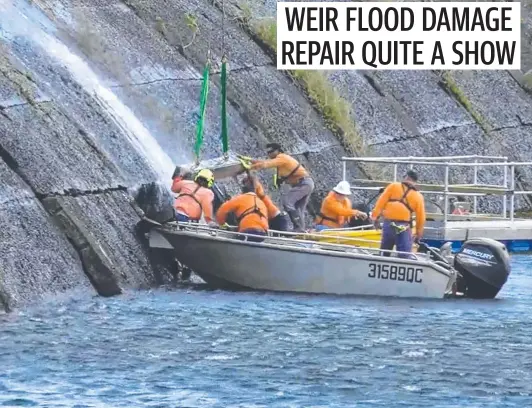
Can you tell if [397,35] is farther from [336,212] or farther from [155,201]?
[155,201]

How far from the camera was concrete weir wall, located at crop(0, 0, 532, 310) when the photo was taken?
20.6 m

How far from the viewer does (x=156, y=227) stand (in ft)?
70.4

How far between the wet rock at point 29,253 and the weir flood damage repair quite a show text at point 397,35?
33.9 feet

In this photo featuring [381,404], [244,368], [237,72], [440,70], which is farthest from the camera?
[440,70]

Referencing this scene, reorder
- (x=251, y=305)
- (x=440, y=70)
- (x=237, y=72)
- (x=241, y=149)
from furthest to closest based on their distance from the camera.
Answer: (x=440, y=70) → (x=237, y=72) → (x=241, y=149) → (x=251, y=305)

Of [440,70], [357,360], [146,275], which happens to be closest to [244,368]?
[357,360]

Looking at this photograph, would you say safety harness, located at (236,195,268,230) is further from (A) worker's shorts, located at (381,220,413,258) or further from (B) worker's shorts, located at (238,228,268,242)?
(A) worker's shorts, located at (381,220,413,258)

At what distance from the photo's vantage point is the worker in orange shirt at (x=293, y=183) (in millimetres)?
23422

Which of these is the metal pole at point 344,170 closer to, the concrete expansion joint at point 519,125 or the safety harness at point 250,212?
the safety harness at point 250,212

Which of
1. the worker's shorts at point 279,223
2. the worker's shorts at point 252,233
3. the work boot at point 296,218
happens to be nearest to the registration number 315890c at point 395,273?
the worker's shorts at point 252,233

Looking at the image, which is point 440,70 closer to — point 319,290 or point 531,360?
point 319,290

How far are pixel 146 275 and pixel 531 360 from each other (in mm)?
6421

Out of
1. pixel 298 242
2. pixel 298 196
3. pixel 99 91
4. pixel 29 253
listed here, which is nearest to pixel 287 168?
pixel 298 196

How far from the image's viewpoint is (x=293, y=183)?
2367 cm
